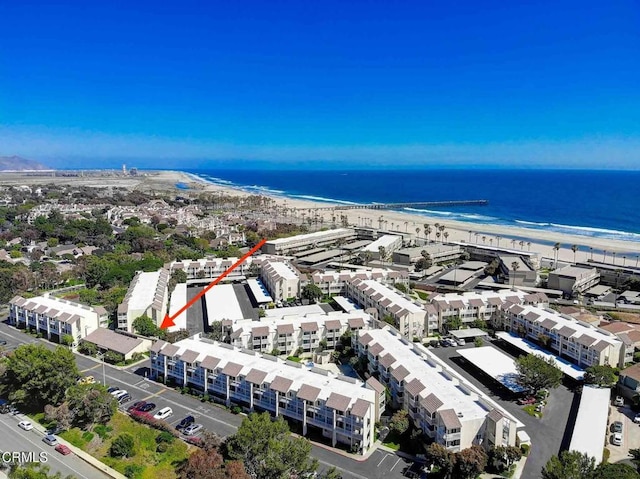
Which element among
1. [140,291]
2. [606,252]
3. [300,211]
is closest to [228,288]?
[140,291]

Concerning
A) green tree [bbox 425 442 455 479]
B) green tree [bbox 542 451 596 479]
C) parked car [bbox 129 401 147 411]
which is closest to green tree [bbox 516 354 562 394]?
green tree [bbox 542 451 596 479]

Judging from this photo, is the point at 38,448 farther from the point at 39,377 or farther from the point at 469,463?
the point at 469,463

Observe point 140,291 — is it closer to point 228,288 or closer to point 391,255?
point 228,288

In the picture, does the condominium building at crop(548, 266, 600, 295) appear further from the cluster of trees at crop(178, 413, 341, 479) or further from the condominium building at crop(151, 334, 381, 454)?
the cluster of trees at crop(178, 413, 341, 479)

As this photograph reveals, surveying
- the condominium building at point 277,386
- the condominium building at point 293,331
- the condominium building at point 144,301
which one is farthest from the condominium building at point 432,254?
the condominium building at point 277,386

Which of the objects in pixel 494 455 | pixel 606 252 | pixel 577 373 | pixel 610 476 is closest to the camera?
pixel 610 476

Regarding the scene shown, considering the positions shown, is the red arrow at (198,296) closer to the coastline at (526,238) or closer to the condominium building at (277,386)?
the condominium building at (277,386)
